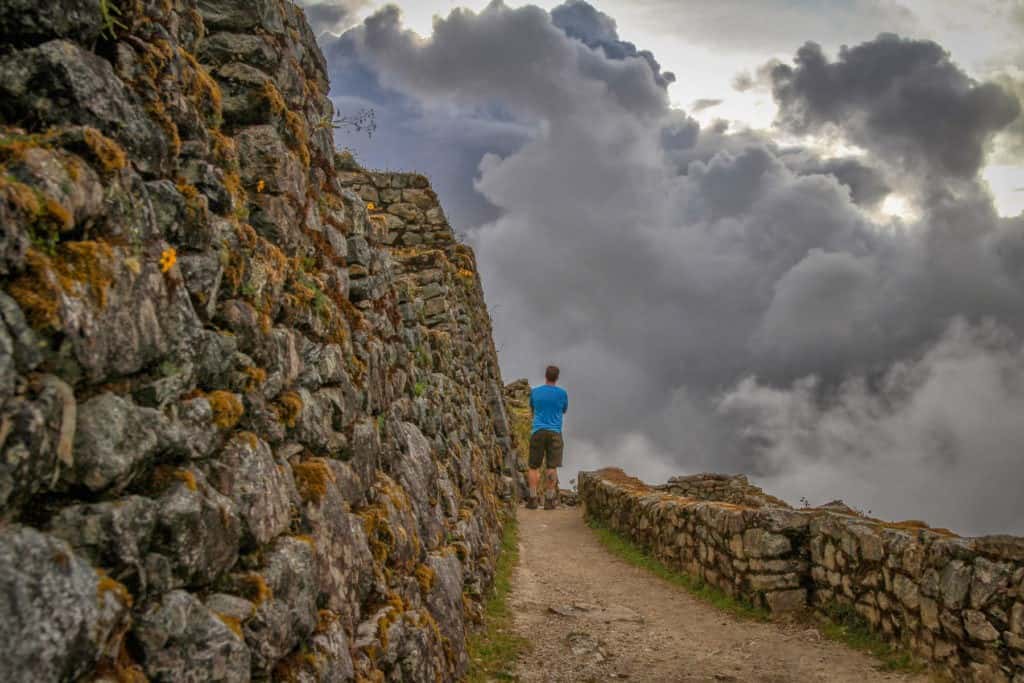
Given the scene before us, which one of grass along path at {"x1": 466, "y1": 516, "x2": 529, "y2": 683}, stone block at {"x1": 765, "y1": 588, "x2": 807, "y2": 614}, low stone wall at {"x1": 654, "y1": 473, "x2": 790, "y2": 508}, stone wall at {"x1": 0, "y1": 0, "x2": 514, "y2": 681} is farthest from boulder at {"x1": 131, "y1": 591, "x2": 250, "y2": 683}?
low stone wall at {"x1": 654, "y1": 473, "x2": 790, "y2": 508}

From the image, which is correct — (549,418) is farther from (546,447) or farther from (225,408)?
(225,408)

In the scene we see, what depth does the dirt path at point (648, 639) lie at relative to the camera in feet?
22.9

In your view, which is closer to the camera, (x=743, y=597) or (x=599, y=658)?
(x=599, y=658)

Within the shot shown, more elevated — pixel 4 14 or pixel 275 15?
pixel 275 15

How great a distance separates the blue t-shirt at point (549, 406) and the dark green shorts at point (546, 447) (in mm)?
121

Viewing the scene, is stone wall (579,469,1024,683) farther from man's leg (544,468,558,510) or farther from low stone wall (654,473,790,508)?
low stone wall (654,473,790,508)

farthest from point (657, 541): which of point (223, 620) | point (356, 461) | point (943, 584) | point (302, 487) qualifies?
point (223, 620)

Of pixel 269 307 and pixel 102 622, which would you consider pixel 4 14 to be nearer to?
pixel 269 307

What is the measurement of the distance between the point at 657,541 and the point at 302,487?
981 cm

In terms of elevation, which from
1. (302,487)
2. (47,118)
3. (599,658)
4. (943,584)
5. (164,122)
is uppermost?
(164,122)

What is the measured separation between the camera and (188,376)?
322 cm

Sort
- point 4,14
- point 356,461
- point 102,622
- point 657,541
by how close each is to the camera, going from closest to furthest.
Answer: point 102,622
point 4,14
point 356,461
point 657,541

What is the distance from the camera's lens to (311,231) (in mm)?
5398

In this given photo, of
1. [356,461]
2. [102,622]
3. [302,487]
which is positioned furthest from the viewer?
[356,461]
